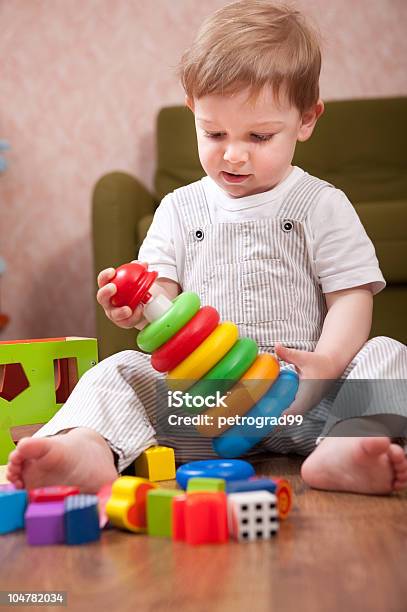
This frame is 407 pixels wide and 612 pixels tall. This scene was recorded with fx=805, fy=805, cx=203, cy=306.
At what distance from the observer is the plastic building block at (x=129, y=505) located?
75 centimetres

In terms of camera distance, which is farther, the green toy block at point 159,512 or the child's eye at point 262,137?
the child's eye at point 262,137

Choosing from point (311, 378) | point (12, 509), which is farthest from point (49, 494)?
point (311, 378)

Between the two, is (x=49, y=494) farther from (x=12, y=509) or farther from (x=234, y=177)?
(x=234, y=177)

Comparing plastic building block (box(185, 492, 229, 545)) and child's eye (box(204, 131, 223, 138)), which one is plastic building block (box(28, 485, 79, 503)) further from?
child's eye (box(204, 131, 223, 138))

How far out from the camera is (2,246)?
8.68ft

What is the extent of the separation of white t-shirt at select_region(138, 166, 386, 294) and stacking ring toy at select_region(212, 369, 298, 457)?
0.21m

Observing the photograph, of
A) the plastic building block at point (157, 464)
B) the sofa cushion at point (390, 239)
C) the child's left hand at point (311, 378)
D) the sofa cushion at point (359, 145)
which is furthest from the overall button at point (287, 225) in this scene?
the sofa cushion at point (359, 145)

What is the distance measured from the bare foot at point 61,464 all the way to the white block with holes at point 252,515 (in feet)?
0.70

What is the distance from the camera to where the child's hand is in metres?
0.97

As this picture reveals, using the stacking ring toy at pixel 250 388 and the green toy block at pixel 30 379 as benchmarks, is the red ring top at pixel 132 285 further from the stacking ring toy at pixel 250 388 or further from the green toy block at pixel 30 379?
the green toy block at pixel 30 379

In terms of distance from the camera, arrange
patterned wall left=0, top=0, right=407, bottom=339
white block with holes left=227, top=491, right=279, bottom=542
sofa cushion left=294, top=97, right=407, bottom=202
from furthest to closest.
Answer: patterned wall left=0, top=0, right=407, bottom=339, sofa cushion left=294, top=97, right=407, bottom=202, white block with holes left=227, top=491, right=279, bottom=542

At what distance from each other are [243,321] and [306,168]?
Result: 133 cm

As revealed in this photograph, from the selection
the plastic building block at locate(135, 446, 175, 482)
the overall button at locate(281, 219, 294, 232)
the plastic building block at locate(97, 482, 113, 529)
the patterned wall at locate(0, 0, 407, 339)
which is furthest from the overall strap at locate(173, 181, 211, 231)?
the patterned wall at locate(0, 0, 407, 339)

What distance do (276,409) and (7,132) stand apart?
1.93 meters
